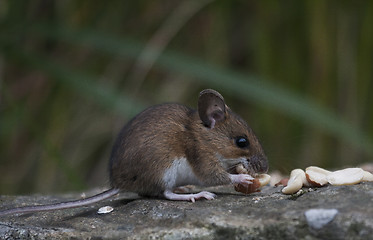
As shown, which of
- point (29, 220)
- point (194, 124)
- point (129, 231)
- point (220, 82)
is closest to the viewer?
point (129, 231)

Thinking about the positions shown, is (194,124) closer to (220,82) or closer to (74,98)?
(220,82)

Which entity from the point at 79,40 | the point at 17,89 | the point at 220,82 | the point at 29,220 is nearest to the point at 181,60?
the point at 220,82

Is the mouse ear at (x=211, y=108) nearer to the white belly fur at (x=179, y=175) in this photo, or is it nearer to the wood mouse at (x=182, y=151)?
the wood mouse at (x=182, y=151)

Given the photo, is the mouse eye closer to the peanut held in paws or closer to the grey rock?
the peanut held in paws

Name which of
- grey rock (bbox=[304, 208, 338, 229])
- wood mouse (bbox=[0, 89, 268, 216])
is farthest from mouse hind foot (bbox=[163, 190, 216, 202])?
grey rock (bbox=[304, 208, 338, 229])

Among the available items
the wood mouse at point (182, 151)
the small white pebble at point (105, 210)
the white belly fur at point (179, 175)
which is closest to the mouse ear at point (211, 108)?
the wood mouse at point (182, 151)

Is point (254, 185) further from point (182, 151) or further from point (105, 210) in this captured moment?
point (105, 210)

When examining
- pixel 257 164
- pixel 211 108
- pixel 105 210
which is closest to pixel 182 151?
pixel 211 108
